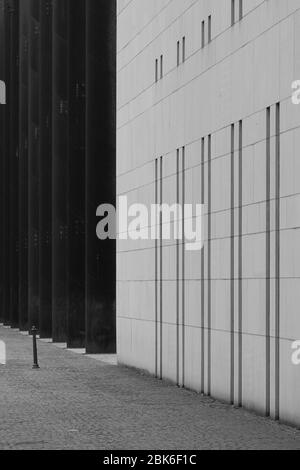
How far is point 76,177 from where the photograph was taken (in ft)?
137

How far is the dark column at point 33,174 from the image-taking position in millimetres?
54781

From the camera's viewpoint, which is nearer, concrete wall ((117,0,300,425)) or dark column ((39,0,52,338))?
concrete wall ((117,0,300,425))

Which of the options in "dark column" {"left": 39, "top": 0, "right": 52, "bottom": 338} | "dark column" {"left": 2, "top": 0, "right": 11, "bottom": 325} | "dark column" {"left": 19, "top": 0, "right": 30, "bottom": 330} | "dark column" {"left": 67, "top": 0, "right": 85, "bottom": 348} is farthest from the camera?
"dark column" {"left": 2, "top": 0, "right": 11, "bottom": 325}

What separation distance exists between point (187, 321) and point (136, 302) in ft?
18.3

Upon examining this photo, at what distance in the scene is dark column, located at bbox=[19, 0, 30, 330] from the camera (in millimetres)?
59062

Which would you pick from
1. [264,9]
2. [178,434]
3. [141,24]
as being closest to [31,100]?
[141,24]

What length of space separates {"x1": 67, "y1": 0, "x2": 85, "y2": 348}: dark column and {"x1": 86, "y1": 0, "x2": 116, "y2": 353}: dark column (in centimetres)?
317

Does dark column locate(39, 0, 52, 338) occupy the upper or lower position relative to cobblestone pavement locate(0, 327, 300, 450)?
upper

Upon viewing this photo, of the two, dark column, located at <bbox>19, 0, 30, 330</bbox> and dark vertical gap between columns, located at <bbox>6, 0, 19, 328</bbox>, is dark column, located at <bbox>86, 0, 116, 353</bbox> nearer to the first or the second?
dark column, located at <bbox>19, 0, 30, 330</bbox>

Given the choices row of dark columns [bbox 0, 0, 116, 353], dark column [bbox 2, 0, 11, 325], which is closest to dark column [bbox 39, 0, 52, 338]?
row of dark columns [bbox 0, 0, 116, 353]

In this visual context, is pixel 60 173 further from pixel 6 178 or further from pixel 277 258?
pixel 277 258

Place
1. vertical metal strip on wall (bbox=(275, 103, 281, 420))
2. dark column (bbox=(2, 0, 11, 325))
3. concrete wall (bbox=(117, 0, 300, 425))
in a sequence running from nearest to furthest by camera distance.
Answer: concrete wall (bbox=(117, 0, 300, 425)), vertical metal strip on wall (bbox=(275, 103, 281, 420)), dark column (bbox=(2, 0, 11, 325))

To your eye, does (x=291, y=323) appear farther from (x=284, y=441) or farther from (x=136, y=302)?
(x=136, y=302)

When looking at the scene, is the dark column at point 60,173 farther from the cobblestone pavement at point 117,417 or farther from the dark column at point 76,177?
the cobblestone pavement at point 117,417
